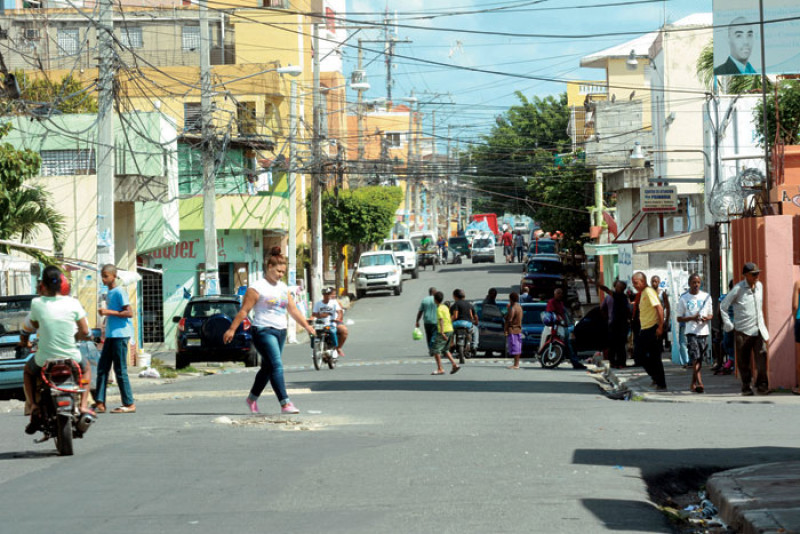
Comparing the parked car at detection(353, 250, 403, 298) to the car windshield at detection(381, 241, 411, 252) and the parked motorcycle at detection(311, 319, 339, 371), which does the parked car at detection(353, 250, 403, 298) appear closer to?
the car windshield at detection(381, 241, 411, 252)

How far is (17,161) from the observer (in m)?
24.1

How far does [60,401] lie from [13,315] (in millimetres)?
8412

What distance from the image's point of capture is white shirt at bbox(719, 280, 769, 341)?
17.1 metres

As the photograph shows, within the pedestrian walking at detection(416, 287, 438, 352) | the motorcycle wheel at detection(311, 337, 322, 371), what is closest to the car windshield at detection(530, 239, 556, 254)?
the motorcycle wheel at detection(311, 337, 322, 371)

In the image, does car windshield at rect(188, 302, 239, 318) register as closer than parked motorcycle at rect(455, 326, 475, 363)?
No

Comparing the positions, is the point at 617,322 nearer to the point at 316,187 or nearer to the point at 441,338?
the point at 441,338

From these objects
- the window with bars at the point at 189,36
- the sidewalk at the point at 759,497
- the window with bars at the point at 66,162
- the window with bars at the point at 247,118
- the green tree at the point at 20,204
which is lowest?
the sidewalk at the point at 759,497

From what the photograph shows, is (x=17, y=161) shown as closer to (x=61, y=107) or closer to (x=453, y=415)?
(x=453, y=415)

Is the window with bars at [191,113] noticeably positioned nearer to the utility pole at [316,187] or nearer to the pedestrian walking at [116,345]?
the utility pole at [316,187]

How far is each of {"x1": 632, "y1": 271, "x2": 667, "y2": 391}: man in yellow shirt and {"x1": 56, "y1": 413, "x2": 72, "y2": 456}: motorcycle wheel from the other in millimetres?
10564

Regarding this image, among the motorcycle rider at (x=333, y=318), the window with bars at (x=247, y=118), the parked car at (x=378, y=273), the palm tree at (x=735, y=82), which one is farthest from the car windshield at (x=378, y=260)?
the motorcycle rider at (x=333, y=318)

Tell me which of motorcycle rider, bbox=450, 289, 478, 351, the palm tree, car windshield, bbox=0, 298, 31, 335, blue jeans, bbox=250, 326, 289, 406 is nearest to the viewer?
blue jeans, bbox=250, 326, 289, 406

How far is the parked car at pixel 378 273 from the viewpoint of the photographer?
189ft

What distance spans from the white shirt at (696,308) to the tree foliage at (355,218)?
124 ft
